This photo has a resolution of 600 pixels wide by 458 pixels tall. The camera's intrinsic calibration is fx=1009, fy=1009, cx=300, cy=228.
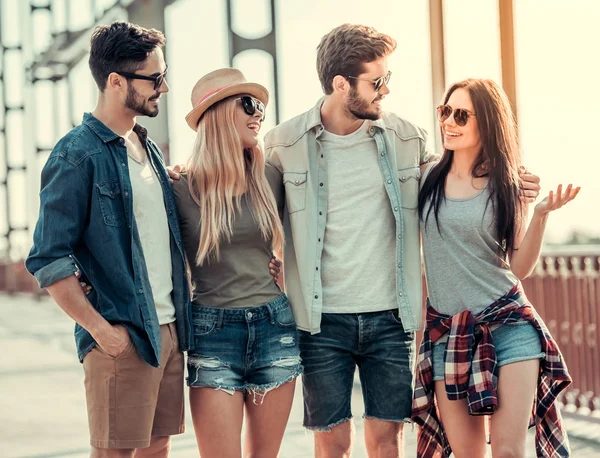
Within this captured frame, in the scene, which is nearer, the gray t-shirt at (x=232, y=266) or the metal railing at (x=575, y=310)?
the gray t-shirt at (x=232, y=266)

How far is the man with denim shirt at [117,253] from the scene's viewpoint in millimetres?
2605

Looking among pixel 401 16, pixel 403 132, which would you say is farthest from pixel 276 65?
pixel 403 132

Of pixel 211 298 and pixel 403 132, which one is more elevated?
pixel 403 132

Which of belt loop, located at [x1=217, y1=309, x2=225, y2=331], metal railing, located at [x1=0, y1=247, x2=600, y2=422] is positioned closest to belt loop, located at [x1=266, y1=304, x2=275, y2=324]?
belt loop, located at [x1=217, y1=309, x2=225, y2=331]

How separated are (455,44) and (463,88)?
10.2 ft

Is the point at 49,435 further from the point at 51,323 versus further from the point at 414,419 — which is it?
the point at 51,323

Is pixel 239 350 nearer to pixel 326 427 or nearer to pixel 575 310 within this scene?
pixel 326 427

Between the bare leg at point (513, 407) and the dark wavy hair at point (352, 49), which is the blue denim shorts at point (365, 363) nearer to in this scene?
the bare leg at point (513, 407)

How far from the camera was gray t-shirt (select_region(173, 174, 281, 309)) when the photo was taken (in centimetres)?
291

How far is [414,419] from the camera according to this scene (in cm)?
305

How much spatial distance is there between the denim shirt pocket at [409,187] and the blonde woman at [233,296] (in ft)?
1.37

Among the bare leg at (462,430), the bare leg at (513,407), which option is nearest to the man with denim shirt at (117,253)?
the bare leg at (462,430)

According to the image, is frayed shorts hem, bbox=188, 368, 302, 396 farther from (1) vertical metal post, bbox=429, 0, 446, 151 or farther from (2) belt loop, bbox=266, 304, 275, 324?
(1) vertical metal post, bbox=429, 0, 446, 151

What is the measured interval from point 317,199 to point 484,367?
73cm
